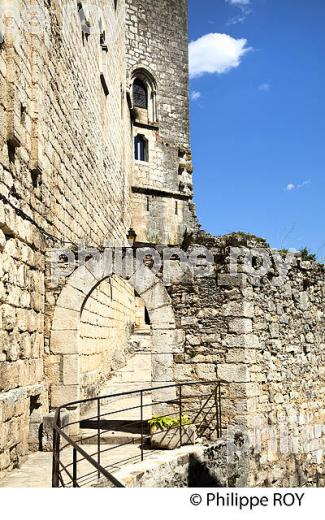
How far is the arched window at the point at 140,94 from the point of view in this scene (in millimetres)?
21641

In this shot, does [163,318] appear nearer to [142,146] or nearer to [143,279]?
[143,279]

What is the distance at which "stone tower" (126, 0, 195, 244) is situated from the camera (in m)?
20.9

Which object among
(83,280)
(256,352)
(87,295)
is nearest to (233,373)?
(256,352)

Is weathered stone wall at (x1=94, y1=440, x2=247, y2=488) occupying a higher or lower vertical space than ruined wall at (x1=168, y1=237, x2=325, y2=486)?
lower

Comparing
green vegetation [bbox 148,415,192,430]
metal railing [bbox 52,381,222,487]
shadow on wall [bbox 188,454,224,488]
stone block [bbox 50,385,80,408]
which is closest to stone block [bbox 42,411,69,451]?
metal railing [bbox 52,381,222,487]

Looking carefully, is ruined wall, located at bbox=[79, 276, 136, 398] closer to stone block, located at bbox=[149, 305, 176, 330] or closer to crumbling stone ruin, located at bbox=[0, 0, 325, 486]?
crumbling stone ruin, located at bbox=[0, 0, 325, 486]

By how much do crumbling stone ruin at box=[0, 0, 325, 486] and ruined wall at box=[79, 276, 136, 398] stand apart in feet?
0.35

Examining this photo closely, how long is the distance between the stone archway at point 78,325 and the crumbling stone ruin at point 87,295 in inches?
0.5

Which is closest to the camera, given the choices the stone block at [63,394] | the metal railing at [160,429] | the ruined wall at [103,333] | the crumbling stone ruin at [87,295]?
Result: the crumbling stone ruin at [87,295]

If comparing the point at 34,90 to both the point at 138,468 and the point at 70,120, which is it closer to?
Result: the point at 70,120

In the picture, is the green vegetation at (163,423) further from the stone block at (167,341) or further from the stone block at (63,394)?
the stone block at (63,394)

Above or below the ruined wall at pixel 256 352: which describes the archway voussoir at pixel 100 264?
above

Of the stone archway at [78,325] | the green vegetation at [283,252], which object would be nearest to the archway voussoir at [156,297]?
the stone archway at [78,325]

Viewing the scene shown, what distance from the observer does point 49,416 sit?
7.54 m
